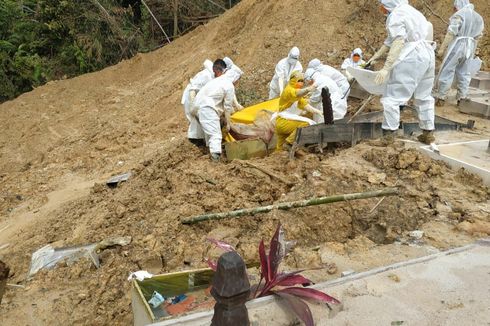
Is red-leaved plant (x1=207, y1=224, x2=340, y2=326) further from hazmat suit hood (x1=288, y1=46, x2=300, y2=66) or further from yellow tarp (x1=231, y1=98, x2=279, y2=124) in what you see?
hazmat suit hood (x1=288, y1=46, x2=300, y2=66)

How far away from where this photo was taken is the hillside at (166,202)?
143 inches

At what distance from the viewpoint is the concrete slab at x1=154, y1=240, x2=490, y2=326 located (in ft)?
7.54

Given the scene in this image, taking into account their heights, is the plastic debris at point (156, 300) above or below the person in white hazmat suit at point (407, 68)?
below

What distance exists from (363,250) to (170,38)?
13.4m

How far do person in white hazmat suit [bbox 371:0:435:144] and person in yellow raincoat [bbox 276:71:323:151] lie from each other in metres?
0.93

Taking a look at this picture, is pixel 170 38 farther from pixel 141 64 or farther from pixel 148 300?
pixel 148 300

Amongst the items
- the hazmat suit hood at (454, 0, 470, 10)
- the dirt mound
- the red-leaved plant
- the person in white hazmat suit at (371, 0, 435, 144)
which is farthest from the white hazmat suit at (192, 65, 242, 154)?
the hazmat suit hood at (454, 0, 470, 10)

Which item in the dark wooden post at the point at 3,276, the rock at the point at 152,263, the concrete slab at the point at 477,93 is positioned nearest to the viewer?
the rock at the point at 152,263

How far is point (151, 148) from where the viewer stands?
27.3 ft

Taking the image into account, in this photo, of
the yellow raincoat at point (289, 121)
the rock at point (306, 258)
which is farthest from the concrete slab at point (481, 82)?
the rock at point (306, 258)

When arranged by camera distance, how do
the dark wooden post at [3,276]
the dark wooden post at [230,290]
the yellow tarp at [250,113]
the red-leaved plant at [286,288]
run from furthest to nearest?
the yellow tarp at [250,113], the dark wooden post at [3,276], the red-leaved plant at [286,288], the dark wooden post at [230,290]

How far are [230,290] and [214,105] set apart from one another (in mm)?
4322

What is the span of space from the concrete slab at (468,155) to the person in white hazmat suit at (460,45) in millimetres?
2921

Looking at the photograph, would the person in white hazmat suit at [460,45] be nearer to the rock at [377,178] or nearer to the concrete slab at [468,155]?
the concrete slab at [468,155]
